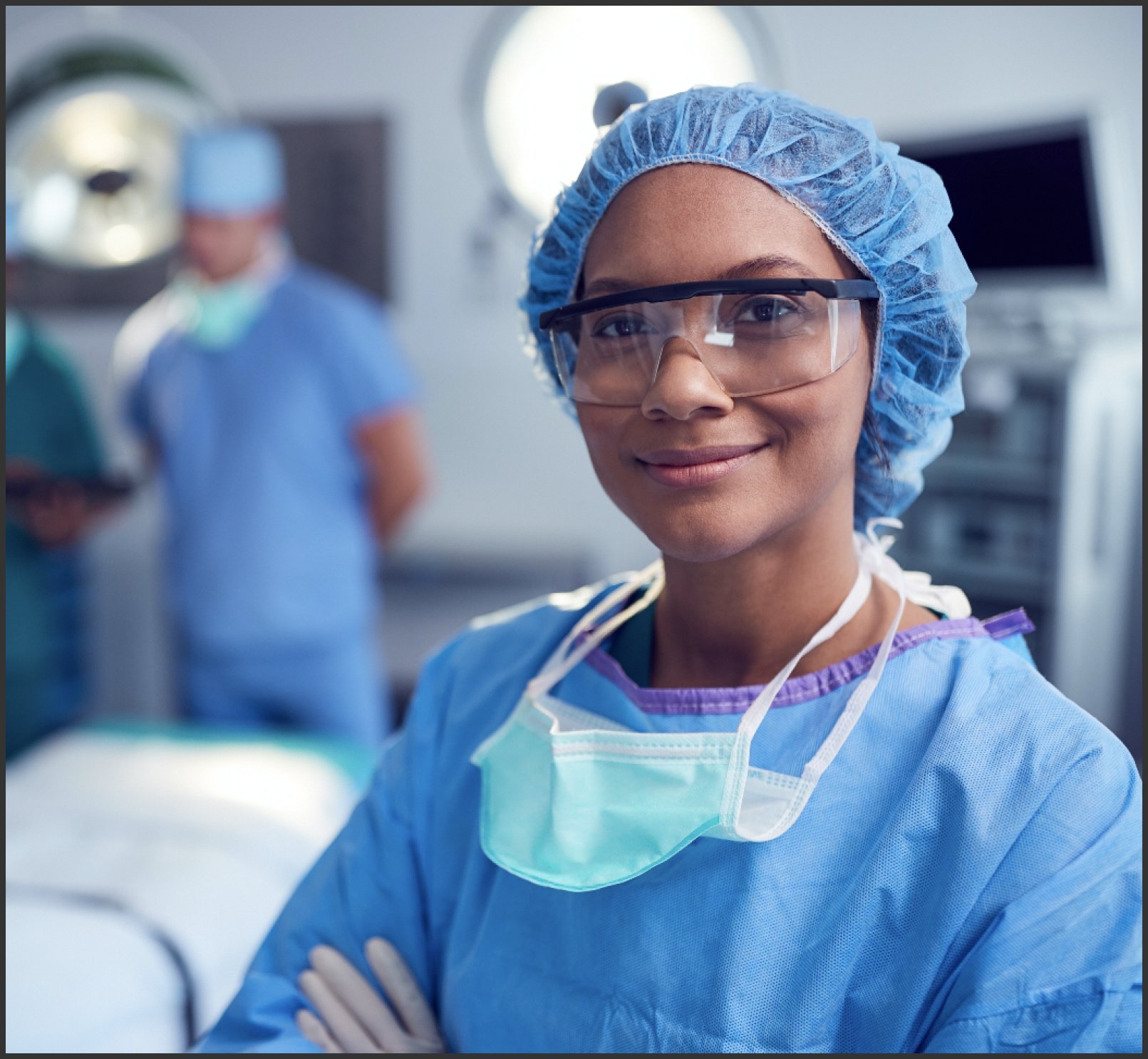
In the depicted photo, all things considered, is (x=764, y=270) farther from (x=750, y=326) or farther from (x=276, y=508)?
(x=276, y=508)

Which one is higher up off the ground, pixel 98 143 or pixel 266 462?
pixel 98 143

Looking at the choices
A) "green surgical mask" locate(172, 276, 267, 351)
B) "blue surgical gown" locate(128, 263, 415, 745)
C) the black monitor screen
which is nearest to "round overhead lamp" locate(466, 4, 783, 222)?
"blue surgical gown" locate(128, 263, 415, 745)

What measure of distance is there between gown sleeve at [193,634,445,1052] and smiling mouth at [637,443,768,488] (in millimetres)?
421

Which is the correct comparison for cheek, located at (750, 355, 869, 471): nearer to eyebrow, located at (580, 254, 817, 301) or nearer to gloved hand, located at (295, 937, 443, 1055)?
eyebrow, located at (580, 254, 817, 301)

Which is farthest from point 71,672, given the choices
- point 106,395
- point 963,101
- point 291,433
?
point 963,101

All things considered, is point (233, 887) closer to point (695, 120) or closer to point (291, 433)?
point (291, 433)

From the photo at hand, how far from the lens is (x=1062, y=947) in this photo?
0.69 meters

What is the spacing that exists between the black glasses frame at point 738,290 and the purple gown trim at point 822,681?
28cm

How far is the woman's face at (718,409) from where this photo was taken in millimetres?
818

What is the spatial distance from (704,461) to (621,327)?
0.45 ft

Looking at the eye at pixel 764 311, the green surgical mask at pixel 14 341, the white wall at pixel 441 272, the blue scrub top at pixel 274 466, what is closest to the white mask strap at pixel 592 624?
the eye at pixel 764 311

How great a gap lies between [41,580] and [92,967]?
1.50 m

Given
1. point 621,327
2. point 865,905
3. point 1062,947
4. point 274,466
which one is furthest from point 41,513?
point 1062,947

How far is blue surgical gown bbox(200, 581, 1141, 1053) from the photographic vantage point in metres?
0.70
